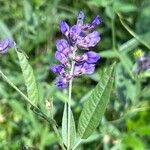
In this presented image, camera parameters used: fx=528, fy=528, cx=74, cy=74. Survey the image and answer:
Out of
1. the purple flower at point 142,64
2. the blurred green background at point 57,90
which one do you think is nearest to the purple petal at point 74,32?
the blurred green background at point 57,90

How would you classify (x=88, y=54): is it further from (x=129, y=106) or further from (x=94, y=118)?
(x=129, y=106)

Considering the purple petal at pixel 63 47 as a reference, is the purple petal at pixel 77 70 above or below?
below

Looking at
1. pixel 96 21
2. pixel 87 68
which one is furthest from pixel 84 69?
pixel 96 21

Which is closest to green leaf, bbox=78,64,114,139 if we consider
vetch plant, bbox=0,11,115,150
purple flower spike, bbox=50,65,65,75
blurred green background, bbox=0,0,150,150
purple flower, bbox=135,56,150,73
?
vetch plant, bbox=0,11,115,150

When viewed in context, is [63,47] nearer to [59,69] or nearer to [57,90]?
[59,69]

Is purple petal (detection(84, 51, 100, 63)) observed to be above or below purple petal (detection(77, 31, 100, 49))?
below

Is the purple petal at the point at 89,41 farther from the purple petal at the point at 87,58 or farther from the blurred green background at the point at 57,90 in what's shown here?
the blurred green background at the point at 57,90

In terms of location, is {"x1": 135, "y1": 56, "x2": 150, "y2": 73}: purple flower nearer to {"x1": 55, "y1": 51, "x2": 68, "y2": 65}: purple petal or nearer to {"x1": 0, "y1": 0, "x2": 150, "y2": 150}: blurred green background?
{"x1": 0, "y1": 0, "x2": 150, "y2": 150}: blurred green background
